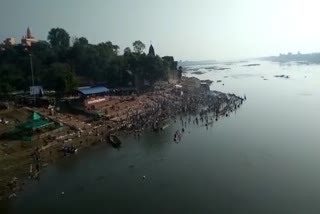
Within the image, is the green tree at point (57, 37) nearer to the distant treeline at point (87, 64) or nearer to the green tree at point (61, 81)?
the distant treeline at point (87, 64)

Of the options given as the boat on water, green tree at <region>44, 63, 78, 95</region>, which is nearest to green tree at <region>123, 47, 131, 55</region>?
green tree at <region>44, 63, 78, 95</region>

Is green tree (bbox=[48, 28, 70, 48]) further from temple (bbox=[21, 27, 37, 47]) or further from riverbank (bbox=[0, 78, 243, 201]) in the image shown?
riverbank (bbox=[0, 78, 243, 201])

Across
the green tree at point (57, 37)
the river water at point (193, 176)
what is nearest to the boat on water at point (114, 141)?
the river water at point (193, 176)

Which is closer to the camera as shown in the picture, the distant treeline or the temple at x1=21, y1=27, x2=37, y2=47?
the distant treeline

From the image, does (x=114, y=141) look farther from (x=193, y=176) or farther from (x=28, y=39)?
(x=28, y=39)

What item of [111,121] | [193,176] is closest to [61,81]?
[111,121]

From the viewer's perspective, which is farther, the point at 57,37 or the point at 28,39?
the point at 57,37

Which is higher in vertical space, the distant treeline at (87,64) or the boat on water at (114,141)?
the distant treeline at (87,64)
